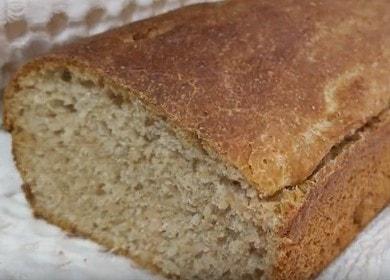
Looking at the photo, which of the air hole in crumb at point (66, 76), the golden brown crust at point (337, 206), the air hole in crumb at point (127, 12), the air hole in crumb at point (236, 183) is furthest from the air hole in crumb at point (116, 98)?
the air hole in crumb at point (127, 12)

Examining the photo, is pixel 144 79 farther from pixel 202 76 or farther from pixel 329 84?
pixel 329 84

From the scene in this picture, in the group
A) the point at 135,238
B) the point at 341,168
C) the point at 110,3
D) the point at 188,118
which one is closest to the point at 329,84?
the point at 341,168

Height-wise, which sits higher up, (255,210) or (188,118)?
(188,118)

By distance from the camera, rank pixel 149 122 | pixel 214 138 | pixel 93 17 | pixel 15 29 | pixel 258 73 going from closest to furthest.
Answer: pixel 214 138, pixel 149 122, pixel 258 73, pixel 15 29, pixel 93 17

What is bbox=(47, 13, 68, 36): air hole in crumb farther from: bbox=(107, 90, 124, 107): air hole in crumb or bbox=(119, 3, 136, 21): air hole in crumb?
bbox=(107, 90, 124, 107): air hole in crumb

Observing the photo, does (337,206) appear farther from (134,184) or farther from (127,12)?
(127,12)

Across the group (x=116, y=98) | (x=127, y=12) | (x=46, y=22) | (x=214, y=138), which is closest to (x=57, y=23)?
(x=46, y=22)
